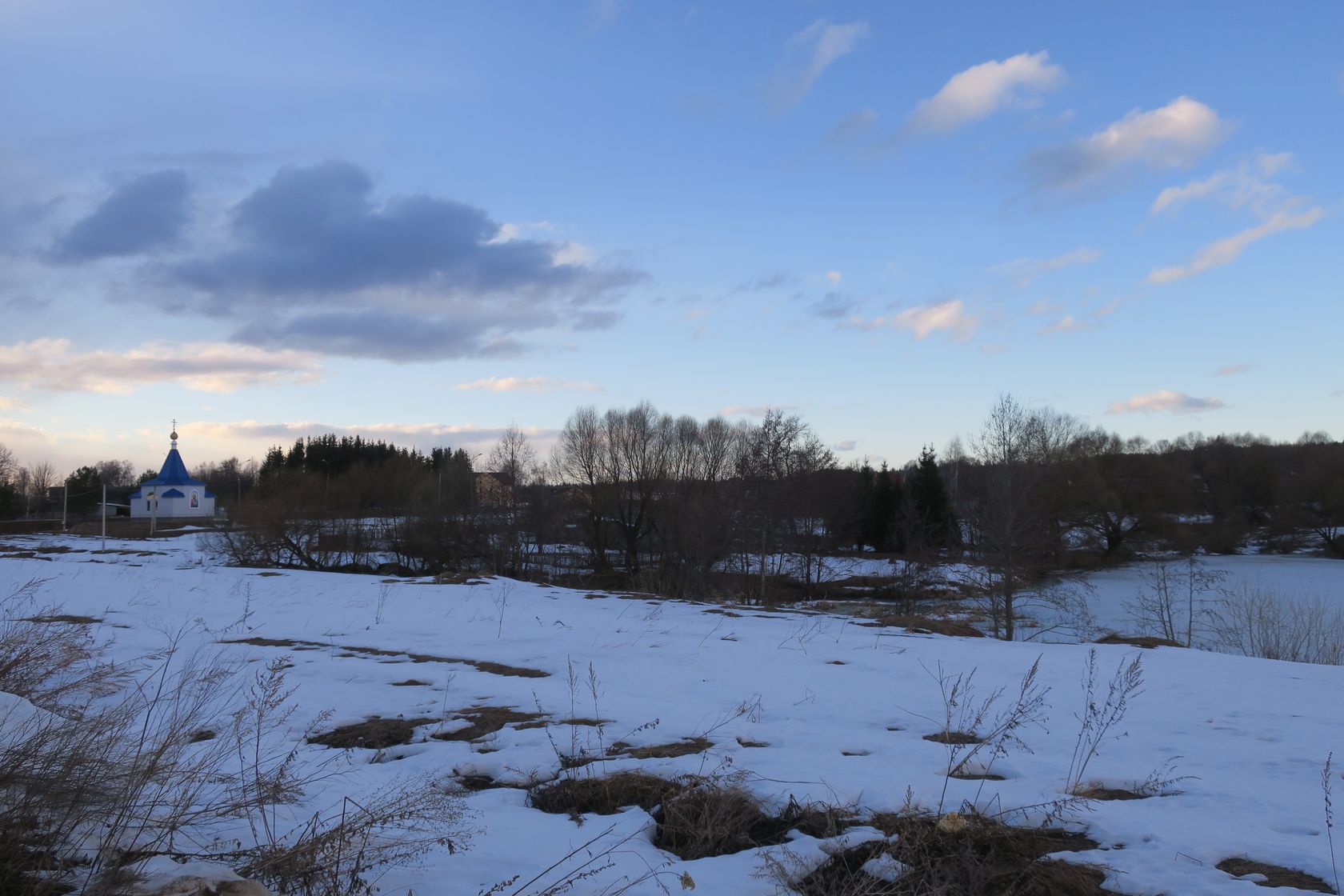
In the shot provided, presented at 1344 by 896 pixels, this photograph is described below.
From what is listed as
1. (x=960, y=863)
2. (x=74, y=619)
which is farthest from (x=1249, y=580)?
(x=74, y=619)

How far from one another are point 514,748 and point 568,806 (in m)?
1.15

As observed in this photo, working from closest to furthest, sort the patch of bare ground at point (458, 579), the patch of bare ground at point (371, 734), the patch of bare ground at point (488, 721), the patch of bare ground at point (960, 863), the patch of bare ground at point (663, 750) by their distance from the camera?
the patch of bare ground at point (960, 863) → the patch of bare ground at point (663, 750) → the patch of bare ground at point (371, 734) → the patch of bare ground at point (488, 721) → the patch of bare ground at point (458, 579)

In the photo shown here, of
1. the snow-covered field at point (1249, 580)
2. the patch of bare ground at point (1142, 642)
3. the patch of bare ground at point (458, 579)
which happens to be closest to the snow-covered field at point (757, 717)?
the patch of bare ground at point (1142, 642)

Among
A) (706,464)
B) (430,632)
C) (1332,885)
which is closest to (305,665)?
(430,632)

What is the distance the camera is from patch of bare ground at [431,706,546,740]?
6011mm

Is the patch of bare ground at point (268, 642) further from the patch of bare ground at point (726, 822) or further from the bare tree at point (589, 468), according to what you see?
the bare tree at point (589, 468)

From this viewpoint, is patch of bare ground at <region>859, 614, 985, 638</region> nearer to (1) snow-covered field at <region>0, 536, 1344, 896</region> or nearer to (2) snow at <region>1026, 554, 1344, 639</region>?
(1) snow-covered field at <region>0, 536, 1344, 896</region>

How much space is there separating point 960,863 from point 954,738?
98.8 inches

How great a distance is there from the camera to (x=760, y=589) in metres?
37.2

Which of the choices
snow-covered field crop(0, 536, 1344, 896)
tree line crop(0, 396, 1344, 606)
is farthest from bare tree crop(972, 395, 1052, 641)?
snow-covered field crop(0, 536, 1344, 896)

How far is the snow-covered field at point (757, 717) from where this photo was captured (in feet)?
12.8

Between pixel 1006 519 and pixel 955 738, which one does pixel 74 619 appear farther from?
Answer: pixel 1006 519

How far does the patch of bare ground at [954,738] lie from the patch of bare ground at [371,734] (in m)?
3.88

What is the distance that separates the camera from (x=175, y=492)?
6328 centimetres
